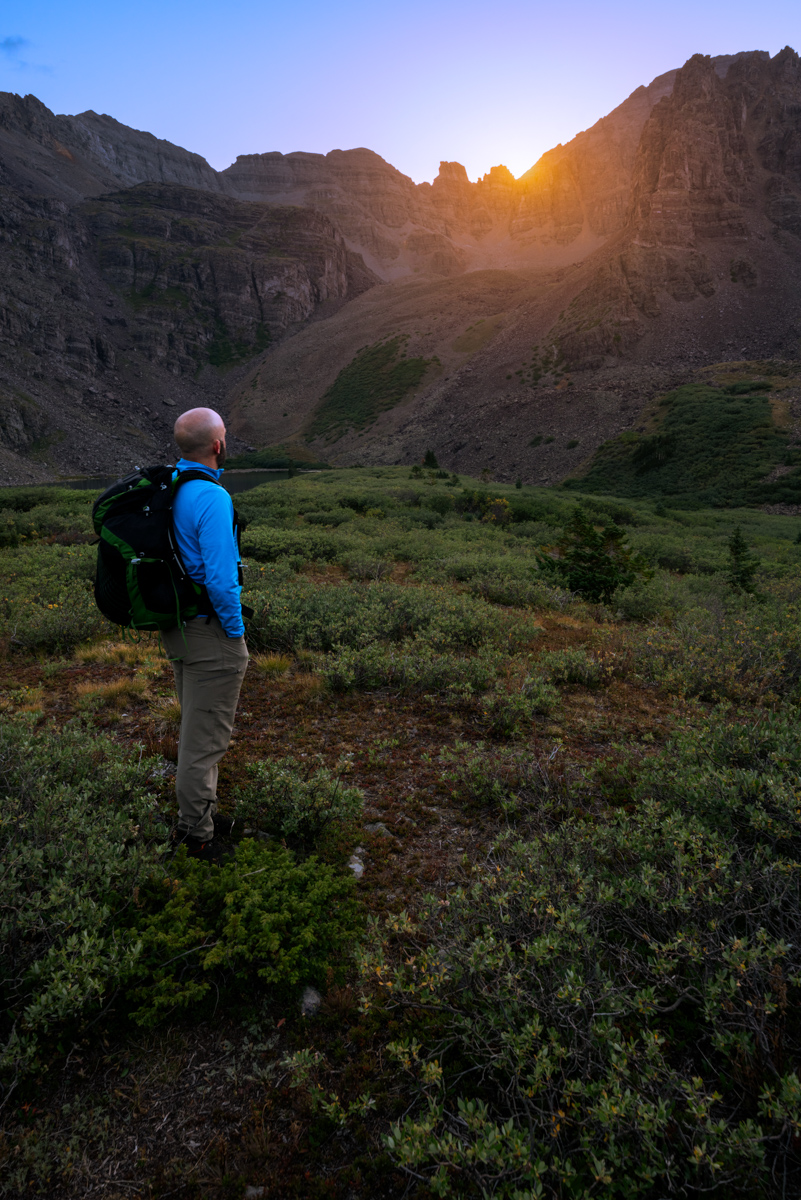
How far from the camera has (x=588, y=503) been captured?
26406 mm

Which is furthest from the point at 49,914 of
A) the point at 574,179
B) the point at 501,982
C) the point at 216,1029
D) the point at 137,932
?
the point at 574,179

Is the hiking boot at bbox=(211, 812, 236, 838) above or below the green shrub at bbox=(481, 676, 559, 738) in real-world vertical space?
below

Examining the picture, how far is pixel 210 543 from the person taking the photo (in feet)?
11.0

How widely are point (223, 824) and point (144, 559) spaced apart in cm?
195

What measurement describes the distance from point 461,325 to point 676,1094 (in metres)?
101

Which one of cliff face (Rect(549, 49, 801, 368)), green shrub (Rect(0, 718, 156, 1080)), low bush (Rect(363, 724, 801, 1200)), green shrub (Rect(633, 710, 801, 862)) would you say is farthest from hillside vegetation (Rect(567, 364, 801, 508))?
green shrub (Rect(0, 718, 156, 1080))

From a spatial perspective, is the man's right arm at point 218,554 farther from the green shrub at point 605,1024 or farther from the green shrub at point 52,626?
the green shrub at point 52,626

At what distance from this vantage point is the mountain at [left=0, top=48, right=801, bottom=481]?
56.7 meters

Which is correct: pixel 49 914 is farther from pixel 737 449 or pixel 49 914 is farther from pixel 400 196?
pixel 400 196

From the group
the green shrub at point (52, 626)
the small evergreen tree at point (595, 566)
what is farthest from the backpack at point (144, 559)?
the small evergreen tree at point (595, 566)

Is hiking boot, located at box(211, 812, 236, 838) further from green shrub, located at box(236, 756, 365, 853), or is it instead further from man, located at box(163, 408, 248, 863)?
man, located at box(163, 408, 248, 863)

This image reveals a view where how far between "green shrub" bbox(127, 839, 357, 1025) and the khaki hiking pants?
33 centimetres

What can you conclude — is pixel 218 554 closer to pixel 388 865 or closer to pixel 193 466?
pixel 193 466

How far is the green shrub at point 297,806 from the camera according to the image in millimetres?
3742
